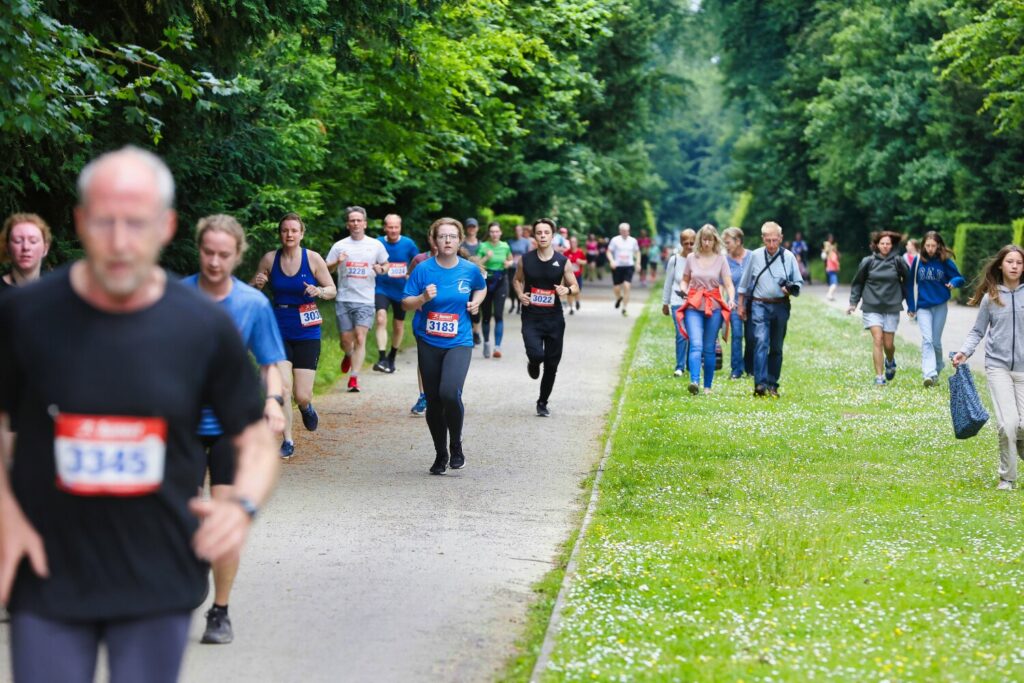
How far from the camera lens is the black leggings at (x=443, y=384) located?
11.5 metres

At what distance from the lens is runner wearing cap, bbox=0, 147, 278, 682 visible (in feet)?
11.8

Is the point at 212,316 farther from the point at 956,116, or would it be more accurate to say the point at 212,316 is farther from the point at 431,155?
the point at 956,116

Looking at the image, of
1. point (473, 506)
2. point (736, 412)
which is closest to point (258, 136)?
point (736, 412)

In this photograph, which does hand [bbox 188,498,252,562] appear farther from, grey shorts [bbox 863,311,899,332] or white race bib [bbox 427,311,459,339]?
grey shorts [bbox 863,311,899,332]

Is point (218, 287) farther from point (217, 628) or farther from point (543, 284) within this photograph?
point (543, 284)

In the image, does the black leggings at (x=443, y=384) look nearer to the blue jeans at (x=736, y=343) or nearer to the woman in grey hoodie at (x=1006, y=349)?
the woman in grey hoodie at (x=1006, y=349)

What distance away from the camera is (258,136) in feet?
64.5

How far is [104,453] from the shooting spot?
362 cm

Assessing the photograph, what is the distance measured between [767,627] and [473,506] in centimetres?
381

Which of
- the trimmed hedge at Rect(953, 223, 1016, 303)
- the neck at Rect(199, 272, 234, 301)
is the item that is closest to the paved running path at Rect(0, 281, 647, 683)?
the neck at Rect(199, 272, 234, 301)

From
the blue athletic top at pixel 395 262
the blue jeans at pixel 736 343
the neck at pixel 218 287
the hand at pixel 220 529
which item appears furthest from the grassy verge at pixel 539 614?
the blue jeans at pixel 736 343

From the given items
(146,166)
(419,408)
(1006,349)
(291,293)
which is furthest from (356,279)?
(146,166)

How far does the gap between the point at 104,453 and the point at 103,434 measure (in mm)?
45

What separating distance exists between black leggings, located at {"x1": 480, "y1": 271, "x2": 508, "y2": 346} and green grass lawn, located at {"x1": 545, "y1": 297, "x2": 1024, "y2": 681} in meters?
7.73
